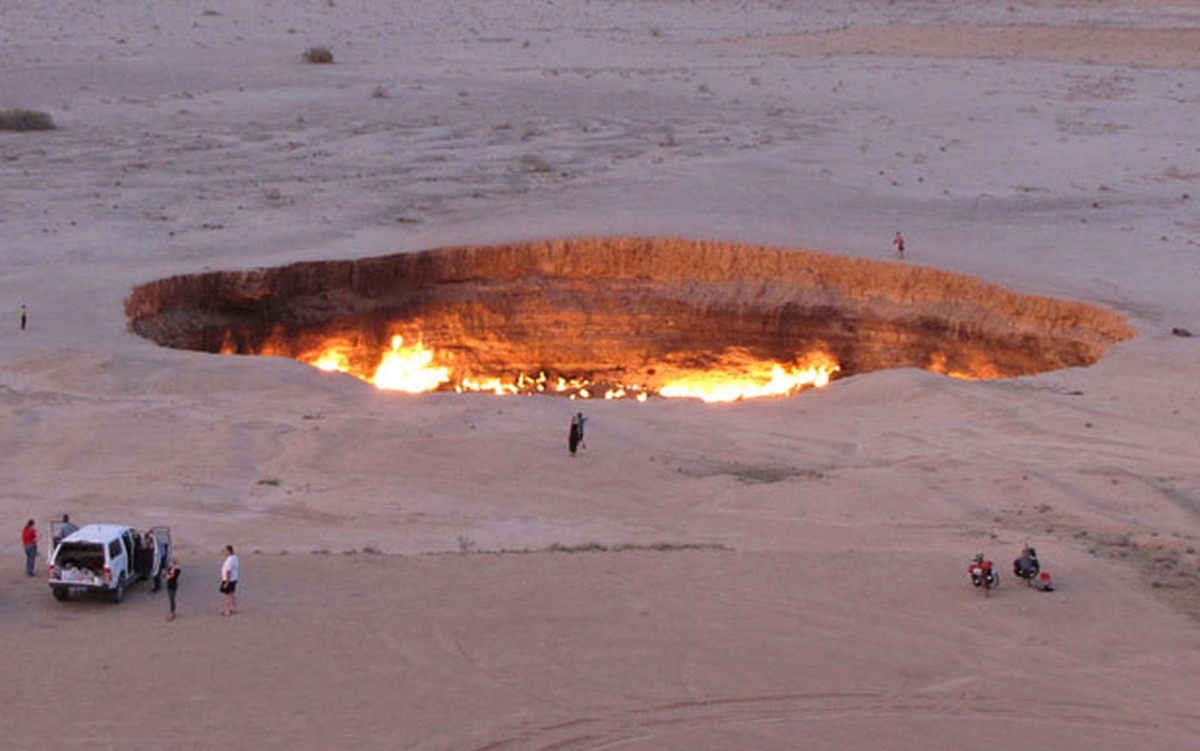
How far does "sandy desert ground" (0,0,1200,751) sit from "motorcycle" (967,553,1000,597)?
15 centimetres

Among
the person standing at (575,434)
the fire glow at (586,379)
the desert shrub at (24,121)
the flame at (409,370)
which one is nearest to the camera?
the person standing at (575,434)

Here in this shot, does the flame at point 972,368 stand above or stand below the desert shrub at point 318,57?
below

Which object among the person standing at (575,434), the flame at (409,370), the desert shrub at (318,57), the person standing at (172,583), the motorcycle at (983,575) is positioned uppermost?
the desert shrub at (318,57)

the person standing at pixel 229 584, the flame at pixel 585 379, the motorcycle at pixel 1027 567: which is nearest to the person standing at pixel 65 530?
the person standing at pixel 229 584

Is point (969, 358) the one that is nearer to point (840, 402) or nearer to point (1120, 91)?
point (840, 402)

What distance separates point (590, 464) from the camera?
19.8m

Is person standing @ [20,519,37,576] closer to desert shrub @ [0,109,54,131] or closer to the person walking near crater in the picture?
the person walking near crater

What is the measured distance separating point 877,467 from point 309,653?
876 cm

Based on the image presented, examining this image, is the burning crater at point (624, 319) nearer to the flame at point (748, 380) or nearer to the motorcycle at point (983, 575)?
the flame at point (748, 380)

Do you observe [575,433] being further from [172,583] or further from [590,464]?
[172,583]

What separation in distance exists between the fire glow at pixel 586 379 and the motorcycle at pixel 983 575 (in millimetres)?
13001

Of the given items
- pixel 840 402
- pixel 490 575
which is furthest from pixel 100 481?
pixel 840 402

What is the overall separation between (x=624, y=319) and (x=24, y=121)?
17767mm

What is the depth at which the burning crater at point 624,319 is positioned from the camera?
27.3 m
